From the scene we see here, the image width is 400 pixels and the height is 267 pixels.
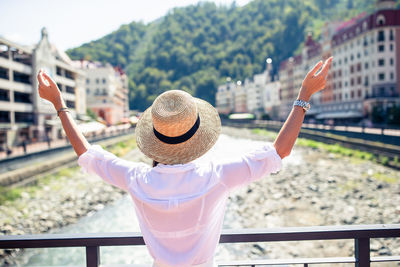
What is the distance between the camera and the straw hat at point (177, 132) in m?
1.00

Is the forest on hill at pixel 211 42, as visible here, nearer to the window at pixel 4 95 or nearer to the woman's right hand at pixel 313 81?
the window at pixel 4 95

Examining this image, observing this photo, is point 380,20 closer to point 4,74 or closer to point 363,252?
point 4,74

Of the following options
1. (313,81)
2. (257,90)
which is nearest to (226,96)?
(257,90)

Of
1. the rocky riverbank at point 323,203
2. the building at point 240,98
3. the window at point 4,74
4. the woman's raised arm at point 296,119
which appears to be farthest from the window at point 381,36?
the building at point 240,98

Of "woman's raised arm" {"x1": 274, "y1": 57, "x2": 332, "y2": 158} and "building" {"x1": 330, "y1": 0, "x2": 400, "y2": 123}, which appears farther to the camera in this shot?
"building" {"x1": 330, "y1": 0, "x2": 400, "y2": 123}

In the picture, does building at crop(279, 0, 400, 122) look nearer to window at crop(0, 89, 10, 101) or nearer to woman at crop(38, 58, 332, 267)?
window at crop(0, 89, 10, 101)

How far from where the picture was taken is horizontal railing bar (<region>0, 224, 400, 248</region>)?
53.7 inches

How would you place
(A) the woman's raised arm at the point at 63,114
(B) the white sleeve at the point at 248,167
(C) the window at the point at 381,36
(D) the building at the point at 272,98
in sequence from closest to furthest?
(B) the white sleeve at the point at 248,167 < (A) the woman's raised arm at the point at 63,114 < (C) the window at the point at 381,36 < (D) the building at the point at 272,98

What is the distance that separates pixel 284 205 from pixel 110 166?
594 inches

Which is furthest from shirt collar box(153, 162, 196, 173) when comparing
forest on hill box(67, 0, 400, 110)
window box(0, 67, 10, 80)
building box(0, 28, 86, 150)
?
forest on hill box(67, 0, 400, 110)

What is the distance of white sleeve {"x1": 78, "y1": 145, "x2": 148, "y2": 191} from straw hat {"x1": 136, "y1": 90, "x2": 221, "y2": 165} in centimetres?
8

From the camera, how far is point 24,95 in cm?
2356

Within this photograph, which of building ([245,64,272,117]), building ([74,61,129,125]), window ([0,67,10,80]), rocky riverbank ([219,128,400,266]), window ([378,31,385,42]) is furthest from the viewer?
building ([245,64,272,117])

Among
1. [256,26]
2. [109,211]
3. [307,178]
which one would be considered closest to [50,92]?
[109,211]
